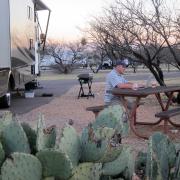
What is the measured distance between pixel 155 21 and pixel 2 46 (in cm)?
422

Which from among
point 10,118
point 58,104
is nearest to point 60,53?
Result: point 58,104

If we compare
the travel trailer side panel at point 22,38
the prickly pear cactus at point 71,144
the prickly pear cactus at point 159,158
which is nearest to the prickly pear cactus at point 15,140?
the prickly pear cactus at point 71,144

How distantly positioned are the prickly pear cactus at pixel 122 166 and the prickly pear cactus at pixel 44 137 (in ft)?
1.09

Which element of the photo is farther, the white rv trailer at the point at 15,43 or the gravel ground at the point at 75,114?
the white rv trailer at the point at 15,43

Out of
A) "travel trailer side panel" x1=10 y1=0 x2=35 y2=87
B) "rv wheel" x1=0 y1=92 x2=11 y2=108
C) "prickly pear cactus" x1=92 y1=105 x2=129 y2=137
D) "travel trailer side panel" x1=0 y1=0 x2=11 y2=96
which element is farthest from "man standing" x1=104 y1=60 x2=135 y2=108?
"prickly pear cactus" x1=92 y1=105 x2=129 y2=137

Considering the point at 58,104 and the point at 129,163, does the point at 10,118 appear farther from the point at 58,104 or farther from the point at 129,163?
the point at 58,104

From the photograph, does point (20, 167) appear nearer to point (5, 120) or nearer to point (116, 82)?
point (5, 120)

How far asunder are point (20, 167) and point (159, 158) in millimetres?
1038

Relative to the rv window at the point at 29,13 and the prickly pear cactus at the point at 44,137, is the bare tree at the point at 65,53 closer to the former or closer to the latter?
the rv window at the point at 29,13

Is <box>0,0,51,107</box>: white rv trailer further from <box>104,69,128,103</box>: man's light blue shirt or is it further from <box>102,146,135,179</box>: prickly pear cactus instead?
<box>102,146,135,179</box>: prickly pear cactus

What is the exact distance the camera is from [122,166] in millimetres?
3078

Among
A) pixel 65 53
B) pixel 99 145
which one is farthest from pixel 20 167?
pixel 65 53

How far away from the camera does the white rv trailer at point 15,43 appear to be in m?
13.6

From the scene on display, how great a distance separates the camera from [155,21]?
1476 cm
